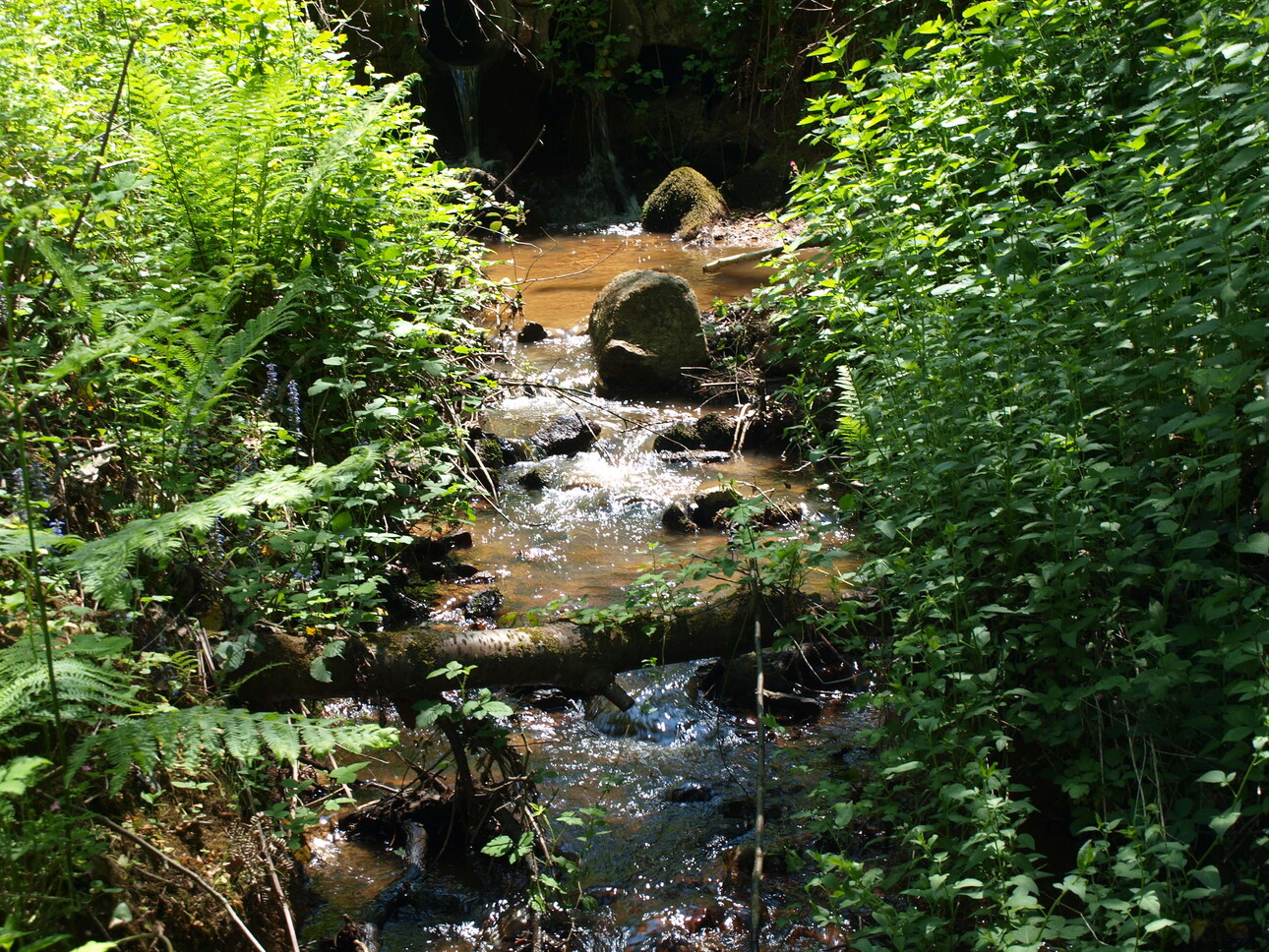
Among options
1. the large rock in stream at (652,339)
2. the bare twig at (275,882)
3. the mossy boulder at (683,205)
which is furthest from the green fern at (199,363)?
the mossy boulder at (683,205)

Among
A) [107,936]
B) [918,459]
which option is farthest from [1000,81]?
[107,936]

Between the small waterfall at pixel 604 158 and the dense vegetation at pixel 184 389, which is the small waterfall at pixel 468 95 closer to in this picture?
the small waterfall at pixel 604 158

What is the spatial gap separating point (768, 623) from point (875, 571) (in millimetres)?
928

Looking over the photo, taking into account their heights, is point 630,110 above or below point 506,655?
above

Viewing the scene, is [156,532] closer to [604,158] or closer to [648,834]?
[648,834]

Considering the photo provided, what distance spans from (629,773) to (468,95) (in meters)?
13.5

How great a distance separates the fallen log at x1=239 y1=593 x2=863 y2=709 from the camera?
2854 mm

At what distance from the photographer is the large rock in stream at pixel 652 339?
8.29 metres

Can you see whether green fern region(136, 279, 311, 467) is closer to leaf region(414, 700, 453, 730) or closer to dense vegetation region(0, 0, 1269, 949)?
dense vegetation region(0, 0, 1269, 949)

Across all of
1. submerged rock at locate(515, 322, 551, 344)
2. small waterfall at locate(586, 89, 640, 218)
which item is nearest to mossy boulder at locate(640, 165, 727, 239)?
small waterfall at locate(586, 89, 640, 218)

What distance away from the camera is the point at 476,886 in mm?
3137

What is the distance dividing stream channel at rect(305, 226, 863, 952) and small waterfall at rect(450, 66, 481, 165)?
9709 millimetres

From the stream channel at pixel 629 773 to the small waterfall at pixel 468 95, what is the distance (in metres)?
9.71

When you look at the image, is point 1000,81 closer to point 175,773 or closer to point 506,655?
point 506,655
